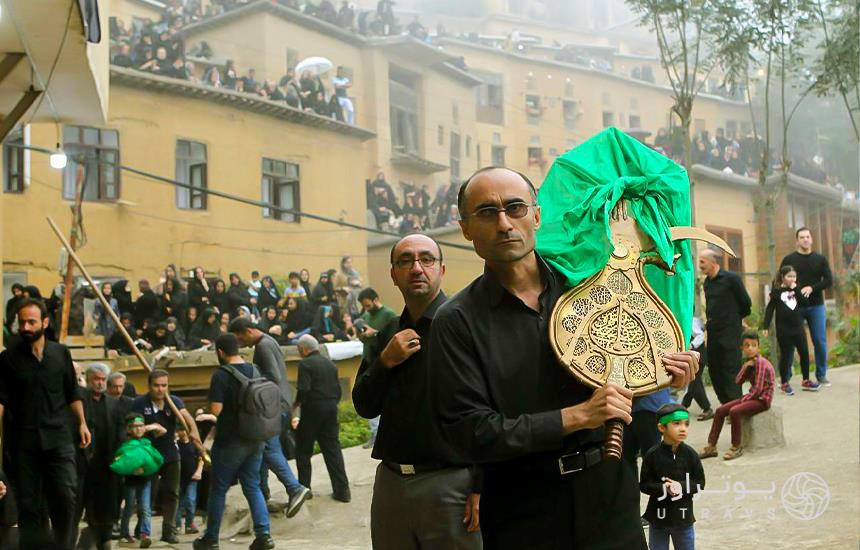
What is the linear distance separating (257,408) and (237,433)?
0.19m

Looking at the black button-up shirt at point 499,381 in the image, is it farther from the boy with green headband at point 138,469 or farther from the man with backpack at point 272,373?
the boy with green headband at point 138,469

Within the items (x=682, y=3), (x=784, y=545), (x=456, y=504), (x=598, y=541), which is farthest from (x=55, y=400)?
(x=682, y=3)

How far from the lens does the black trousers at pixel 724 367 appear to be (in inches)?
322

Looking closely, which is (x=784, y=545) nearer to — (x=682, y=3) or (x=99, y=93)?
(x=99, y=93)

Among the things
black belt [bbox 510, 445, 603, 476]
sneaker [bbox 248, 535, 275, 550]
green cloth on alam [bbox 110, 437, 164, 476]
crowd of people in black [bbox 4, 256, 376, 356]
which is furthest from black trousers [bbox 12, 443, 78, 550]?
crowd of people in black [bbox 4, 256, 376, 356]

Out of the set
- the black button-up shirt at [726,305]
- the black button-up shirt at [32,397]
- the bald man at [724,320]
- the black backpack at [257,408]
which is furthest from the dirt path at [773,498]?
the black button-up shirt at [32,397]

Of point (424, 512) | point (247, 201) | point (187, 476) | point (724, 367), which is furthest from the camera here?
point (247, 201)

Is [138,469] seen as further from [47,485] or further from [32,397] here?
[32,397]

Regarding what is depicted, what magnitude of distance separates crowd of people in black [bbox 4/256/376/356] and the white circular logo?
6214mm

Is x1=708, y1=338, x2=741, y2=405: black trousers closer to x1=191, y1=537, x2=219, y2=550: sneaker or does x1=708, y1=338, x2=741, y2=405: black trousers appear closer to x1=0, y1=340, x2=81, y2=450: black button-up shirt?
x1=191, y1=537, x2=219, y2=550: sneaker

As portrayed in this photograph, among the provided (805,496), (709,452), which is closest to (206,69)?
(709,452)

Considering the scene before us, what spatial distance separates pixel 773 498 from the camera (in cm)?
682

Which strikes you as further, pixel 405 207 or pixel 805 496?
pixel 405 207

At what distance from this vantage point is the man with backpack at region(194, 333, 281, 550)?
21.4ft
